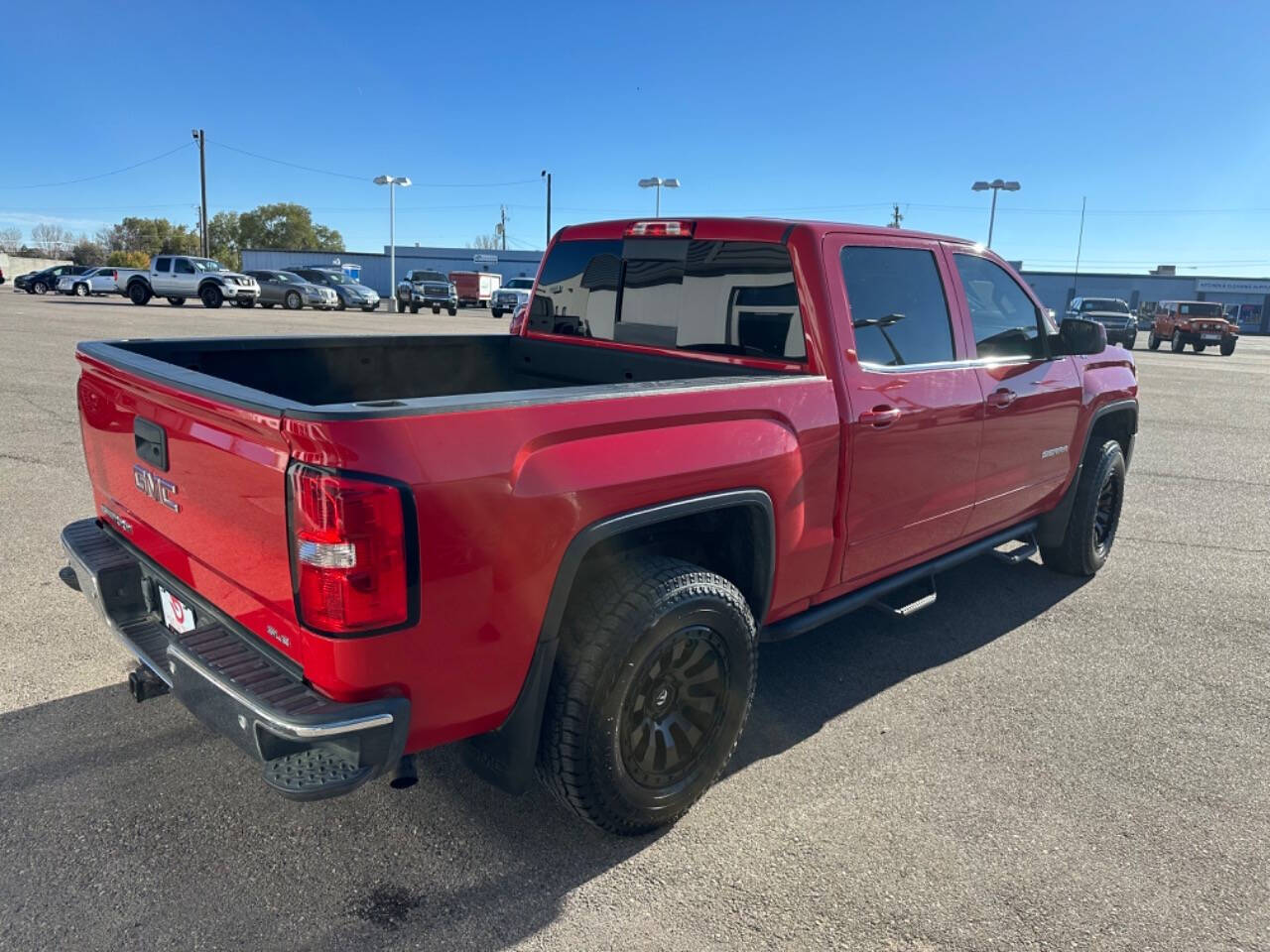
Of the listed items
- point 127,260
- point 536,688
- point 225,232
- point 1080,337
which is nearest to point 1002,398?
point 1080,337

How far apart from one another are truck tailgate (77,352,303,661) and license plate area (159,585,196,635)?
0.08 m

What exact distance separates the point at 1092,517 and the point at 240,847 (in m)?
4.75

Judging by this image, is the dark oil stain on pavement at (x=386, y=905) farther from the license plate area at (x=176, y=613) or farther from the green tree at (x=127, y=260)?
the green tree at (x=127, y=260)

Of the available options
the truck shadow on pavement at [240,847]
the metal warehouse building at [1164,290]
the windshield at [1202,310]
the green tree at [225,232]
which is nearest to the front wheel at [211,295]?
the truck shadow on pavement at [240,847]

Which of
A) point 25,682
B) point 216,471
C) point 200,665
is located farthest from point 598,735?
point 25,682

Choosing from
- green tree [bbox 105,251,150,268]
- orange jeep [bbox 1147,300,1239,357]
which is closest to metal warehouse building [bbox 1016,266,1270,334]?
orange jeep [bbox 1147,300,1239,357]

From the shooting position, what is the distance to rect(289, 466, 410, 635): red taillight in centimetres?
202

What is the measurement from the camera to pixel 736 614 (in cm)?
289

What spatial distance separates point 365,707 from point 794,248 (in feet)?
7.54

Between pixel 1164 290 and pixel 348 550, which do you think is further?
pixel 1164 290

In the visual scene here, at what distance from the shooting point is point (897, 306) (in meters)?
3.73

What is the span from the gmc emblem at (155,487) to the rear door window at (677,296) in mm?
2048

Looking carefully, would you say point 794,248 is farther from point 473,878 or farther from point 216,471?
point 473,878

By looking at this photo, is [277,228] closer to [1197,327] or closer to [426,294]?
[426,294]
